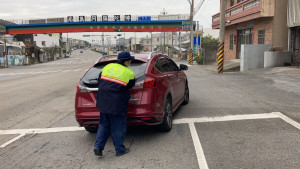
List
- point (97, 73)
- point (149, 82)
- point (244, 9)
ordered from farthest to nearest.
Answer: point (244, 9), point (97, 73), point (149, 82)

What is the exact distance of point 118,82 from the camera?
4.62 metres

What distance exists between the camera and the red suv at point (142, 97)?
208 inches

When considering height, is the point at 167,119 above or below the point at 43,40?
below

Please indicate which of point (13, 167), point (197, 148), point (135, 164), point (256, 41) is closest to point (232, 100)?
point (197, 148)

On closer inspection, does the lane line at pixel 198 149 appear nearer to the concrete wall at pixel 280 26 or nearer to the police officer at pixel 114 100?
the police officer at pixel 114 100

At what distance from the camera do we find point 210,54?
106ft

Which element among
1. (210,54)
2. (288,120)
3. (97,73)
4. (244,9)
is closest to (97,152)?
(97,73)

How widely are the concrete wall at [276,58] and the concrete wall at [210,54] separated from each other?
42.5ft

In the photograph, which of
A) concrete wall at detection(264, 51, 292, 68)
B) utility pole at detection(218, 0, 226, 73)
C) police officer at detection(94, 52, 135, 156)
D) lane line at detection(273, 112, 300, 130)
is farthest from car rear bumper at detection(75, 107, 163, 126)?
concrete wall at detection(264, 51, 292, 68)

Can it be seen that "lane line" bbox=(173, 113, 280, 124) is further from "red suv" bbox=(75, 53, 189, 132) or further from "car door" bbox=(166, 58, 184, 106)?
"red suv" bbox=(75, 53, 189, 132)

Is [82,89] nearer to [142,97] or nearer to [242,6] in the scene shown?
[142,97]

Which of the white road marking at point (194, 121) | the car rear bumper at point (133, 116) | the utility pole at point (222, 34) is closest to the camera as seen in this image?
the car rear bumper at point (133, 116)

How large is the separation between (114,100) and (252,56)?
55.2ft

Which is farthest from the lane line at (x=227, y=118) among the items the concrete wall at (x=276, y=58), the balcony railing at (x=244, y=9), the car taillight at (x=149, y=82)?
the balcony railing at (x=244, y=9)
